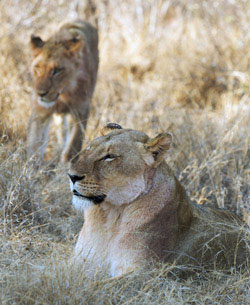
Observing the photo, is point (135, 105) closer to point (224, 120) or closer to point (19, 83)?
point (19, 83)

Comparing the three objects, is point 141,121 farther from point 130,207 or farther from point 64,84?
point 130,207

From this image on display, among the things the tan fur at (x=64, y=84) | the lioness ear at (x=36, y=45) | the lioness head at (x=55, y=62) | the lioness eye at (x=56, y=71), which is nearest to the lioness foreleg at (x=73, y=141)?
the tan fur at (x=64, y=84)

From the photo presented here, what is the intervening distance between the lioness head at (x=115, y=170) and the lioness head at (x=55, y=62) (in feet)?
7.41

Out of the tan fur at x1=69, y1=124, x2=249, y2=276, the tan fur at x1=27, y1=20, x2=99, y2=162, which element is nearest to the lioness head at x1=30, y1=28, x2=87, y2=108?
the tan fur at x1=27, y1=20, x2=99, y2=162

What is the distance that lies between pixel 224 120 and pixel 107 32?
4.18m

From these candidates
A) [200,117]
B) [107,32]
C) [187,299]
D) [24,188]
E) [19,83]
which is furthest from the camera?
[107,32]

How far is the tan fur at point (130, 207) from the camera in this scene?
2.73m

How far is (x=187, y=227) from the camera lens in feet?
9.70

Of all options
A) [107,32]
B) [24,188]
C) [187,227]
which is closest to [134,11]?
[107,32]

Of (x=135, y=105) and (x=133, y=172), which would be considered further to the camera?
(x=135, y=105)

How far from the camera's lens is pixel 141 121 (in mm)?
5875

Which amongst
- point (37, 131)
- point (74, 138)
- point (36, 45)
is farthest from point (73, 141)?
point (36, 45)

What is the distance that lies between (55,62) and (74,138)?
72 cm

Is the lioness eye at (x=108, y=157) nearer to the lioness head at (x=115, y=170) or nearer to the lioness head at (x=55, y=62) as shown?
the lioness head at (x=115, y=170)
